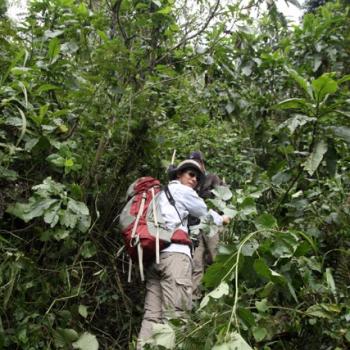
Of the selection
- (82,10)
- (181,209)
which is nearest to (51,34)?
(82,10)

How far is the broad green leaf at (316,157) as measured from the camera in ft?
→ 10.7

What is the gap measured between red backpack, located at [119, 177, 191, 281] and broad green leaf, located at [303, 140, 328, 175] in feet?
3.66

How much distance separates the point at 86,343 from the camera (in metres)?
3.42

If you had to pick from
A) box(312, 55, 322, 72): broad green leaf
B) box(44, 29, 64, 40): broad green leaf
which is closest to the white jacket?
box(44, 29, 64, 40): broad green leaf

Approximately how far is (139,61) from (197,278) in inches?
80.5

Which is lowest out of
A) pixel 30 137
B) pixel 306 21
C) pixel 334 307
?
pixel 334 307

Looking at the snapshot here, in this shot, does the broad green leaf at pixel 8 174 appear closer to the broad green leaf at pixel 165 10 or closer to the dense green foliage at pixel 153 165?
the dense green foliage at pixel 153 165

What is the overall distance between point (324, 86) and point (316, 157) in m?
0.51

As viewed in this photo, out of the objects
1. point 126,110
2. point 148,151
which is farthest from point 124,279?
point 126,110

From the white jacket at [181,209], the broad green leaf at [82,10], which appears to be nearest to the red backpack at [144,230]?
the white jacket at [181,209]

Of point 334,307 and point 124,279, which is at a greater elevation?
point 334,307

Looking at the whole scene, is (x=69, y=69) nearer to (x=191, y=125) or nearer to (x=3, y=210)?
(x=3, y=210)

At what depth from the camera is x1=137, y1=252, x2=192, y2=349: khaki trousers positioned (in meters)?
3.68

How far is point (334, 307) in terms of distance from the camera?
308 cm
